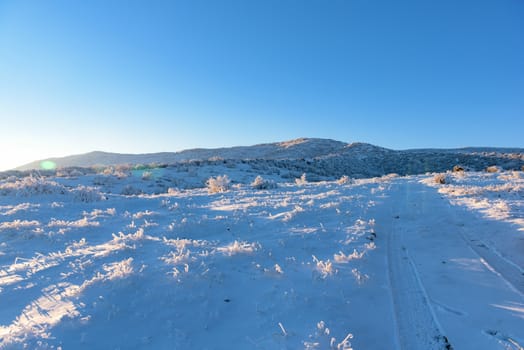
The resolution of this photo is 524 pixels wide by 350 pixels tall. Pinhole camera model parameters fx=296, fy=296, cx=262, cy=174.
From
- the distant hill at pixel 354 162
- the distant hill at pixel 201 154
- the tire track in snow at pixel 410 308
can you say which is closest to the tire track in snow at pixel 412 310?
the tire track in snow at pixel 410 308

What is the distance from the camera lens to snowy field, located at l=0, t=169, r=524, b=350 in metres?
3.19

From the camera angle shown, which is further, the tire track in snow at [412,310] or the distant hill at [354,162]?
the distant hill at [354,162]

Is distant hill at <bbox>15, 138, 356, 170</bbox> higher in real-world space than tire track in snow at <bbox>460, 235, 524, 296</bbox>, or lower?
higher

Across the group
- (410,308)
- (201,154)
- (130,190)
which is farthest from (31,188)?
(201,154)

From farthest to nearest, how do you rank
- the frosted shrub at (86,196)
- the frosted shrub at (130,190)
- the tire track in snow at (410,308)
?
1. the frosted shrub at (130,190)
2. the frosted shrub at (86,196)
3. the tire track in snow at (410,308)

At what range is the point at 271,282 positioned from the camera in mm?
4367

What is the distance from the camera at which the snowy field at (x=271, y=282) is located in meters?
3.19

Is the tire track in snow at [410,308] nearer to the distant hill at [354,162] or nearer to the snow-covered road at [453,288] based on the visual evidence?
the snow-covered road at [453,288]

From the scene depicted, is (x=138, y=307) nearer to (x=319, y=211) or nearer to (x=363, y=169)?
(x=319, y=211)

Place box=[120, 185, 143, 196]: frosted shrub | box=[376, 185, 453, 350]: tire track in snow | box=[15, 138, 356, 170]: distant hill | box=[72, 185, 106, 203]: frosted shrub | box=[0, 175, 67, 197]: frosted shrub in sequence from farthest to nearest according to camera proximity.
Result: 1. box=[15, 138, 356, 170]: distant hill
2. box=[120, 185, 143, 196]: frosted shrub
3. box=[0, 175, 67, 197]: frosted shrub
4. box=[72, 185, 106, 203]: frosted shrub
5. box=[376, 185, 453, 350]: tire track in snow

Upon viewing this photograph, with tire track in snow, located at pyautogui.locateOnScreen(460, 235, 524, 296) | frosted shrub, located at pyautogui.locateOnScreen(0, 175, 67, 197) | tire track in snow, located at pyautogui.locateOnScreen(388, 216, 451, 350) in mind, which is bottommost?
tire track in snow, located at pyautogui.locateOnScreen(388, 216, 451, 350)

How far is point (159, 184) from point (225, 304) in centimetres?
1616

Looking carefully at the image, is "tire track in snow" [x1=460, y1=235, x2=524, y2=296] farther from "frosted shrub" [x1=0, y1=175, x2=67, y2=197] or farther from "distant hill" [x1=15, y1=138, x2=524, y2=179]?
"distant hill" [x1=15, y1=138, x2=524, y2=179]

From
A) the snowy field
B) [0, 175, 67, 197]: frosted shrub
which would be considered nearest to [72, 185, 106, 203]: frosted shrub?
[0, 175, 67, 197]: frosted shrub
